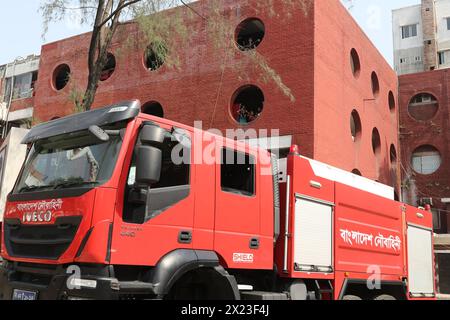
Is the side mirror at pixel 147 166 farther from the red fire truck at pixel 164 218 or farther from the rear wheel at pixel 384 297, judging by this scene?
the rear wheel at pixel 384 297

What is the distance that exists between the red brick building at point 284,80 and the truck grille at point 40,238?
9.72 m

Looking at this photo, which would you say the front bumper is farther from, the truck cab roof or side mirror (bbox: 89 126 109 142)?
the truck cab roof

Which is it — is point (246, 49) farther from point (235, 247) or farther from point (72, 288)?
point (72, 288)

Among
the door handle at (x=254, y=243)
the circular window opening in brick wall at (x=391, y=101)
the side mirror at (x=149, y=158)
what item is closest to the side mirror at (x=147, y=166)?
the side mirror at (x=149, y=158)

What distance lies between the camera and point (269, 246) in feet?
20.2

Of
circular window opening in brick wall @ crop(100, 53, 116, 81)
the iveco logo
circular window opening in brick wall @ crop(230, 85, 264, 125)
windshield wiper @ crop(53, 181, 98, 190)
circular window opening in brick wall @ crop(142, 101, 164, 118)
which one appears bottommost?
the iveco logo

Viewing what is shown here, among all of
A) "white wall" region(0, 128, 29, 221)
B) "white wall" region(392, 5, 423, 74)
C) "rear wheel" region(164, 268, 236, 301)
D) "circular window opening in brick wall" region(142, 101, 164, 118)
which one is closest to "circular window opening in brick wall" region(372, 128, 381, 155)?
"circular window opening in brick wall" region(142, 101, 164, 118)

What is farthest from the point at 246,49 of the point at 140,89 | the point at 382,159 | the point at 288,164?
the point at 288,164

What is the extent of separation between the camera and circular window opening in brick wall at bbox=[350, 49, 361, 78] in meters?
23.5

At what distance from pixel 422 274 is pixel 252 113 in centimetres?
1190

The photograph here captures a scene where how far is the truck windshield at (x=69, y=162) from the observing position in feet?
15.7

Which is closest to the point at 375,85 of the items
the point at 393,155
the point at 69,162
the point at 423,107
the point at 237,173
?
the point at 393,155

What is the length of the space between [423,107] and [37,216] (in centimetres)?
3142

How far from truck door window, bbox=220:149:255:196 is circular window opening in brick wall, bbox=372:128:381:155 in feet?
71.6
